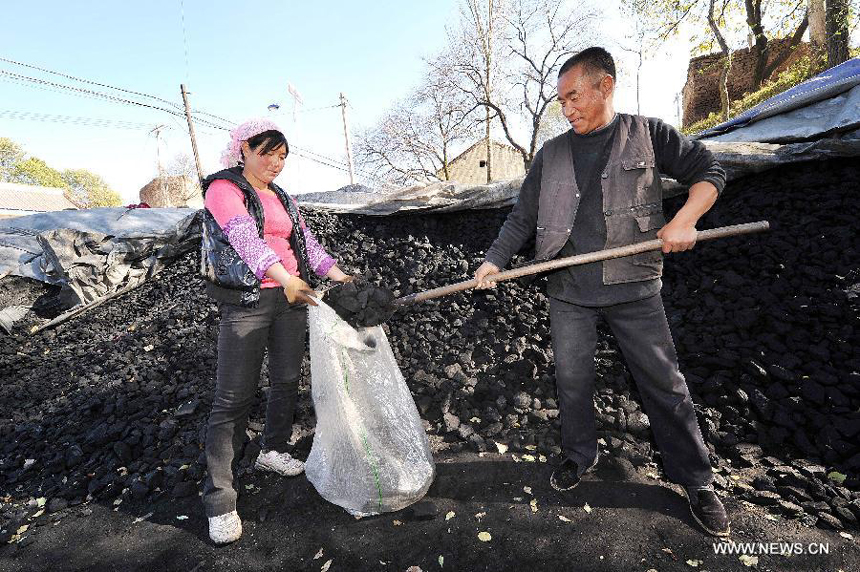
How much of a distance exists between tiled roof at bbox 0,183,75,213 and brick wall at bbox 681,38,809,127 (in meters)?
41.8

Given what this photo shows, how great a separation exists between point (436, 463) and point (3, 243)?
324 inches

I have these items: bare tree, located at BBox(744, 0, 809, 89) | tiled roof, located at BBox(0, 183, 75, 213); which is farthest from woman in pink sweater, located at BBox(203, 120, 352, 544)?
tiled roof, located at BBox(0, 183, 75, 213)

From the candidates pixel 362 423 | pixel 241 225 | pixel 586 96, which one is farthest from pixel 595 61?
pixel 362 423

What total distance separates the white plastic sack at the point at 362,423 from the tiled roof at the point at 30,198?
39.7 m

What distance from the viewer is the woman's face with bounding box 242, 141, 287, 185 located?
1879mm

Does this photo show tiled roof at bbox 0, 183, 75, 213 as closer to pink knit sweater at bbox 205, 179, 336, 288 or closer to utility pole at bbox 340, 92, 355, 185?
utility pole at bbox 340, 92, 355, 185

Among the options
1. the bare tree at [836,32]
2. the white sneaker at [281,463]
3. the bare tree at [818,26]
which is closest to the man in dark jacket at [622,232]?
the white sneaker at [281,463]

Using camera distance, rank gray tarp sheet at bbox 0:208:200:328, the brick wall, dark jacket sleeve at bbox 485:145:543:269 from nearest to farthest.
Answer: dark jacket sleeve at bbox 485:145:543:269 → gray tarp sheet at bbox 0:208:200:328 → the brick wall

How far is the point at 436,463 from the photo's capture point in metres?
2.41

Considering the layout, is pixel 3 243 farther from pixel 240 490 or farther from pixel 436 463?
pixel 436 463

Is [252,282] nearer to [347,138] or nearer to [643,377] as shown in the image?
[643,377]

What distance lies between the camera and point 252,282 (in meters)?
1.81

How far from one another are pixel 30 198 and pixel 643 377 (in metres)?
45.6

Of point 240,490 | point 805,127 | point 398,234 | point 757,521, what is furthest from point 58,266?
point 805,127
